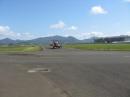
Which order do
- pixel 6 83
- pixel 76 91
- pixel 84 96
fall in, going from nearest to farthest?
1. pixel 84 96
2. pixel 76 91
3. pixel 6 83

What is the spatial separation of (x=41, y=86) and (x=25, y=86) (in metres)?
0.61

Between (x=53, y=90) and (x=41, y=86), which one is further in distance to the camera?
(x=41, y=86)

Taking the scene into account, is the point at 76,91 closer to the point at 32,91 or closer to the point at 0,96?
the point at 32,91

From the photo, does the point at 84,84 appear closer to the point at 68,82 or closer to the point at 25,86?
the point at 68,82

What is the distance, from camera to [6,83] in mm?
14039

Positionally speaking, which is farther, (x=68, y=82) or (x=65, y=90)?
(x=68, y=82)

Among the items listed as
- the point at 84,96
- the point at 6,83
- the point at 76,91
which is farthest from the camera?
the point at 6,83

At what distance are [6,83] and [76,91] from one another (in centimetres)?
370

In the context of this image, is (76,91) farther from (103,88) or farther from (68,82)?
(68,82)

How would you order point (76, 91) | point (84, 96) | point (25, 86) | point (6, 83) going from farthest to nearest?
point (6, 83) < point (25, 86) < point (76, 91) < point (84, 96)

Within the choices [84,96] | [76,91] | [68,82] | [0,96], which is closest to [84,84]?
[68,82]

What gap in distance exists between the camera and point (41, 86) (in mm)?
13102

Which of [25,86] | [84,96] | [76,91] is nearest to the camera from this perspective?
[84,96]

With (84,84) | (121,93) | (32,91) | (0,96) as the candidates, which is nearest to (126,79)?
(84,84)
